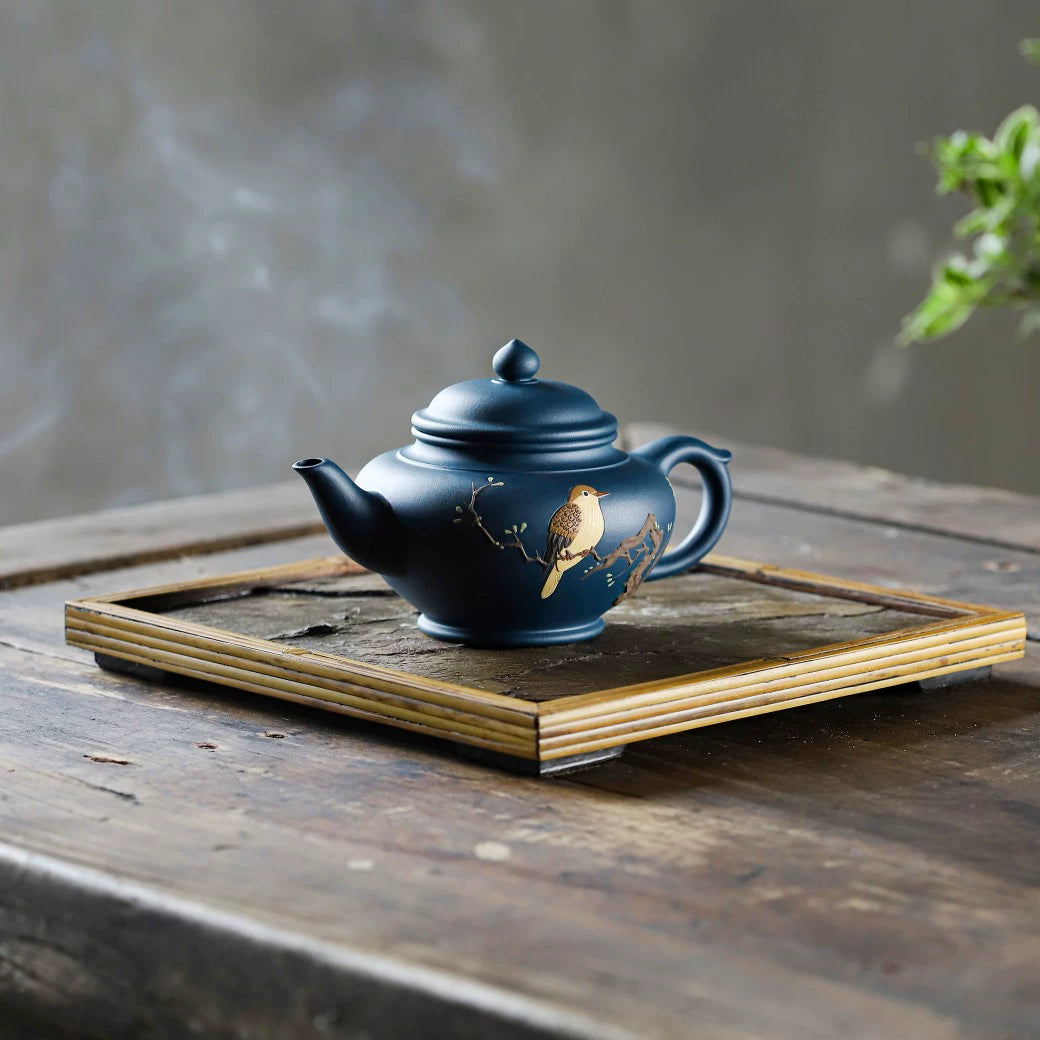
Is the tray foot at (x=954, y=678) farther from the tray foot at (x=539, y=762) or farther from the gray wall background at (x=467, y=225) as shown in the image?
the gray wall background at (x=467, y=225)

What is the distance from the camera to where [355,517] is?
0.90 meters

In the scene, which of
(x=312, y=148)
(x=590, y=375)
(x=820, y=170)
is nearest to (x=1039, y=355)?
(x=820, y=170)

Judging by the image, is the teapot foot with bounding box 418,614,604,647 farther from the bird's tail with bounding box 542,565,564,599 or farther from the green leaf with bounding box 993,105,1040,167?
the green leaf with bounding box 993,105,1040,167

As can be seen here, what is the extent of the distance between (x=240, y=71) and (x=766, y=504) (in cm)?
149

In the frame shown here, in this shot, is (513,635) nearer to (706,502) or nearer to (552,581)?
(552,581)

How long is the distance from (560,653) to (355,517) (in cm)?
14

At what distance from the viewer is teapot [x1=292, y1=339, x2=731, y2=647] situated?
881mm

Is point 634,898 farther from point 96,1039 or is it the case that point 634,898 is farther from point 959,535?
point 959,535

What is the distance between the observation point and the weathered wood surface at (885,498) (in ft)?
4.97

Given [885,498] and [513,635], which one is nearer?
[513,635]

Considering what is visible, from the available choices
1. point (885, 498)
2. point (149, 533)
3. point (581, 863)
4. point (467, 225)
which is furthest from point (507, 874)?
point (467, 225)

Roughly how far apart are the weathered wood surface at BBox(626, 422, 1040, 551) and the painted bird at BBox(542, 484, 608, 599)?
0.68 metres

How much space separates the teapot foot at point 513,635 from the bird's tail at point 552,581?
32 millimetres

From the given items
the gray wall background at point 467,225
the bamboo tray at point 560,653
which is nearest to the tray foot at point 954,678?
the bamboo tray at point 560,653
